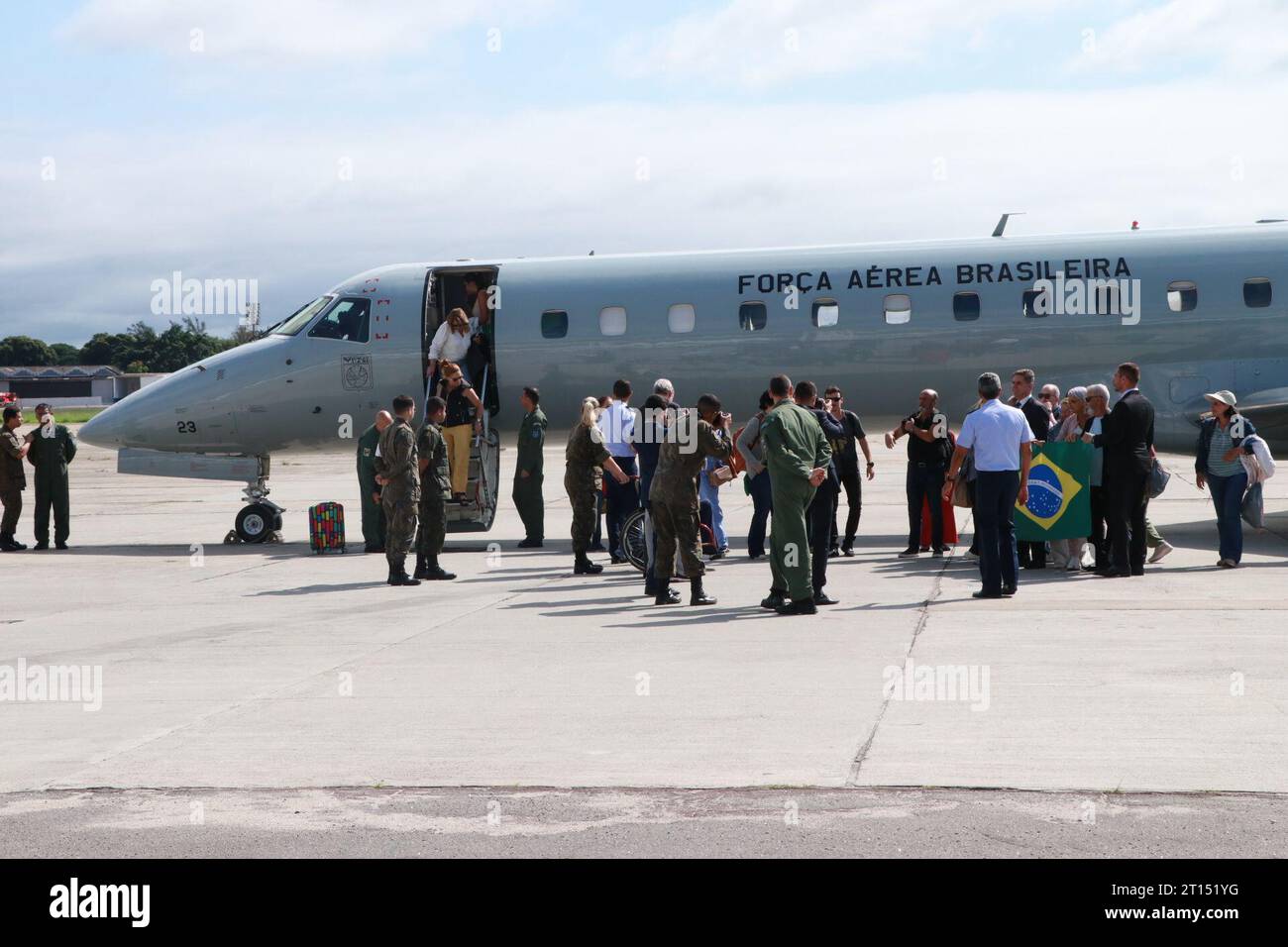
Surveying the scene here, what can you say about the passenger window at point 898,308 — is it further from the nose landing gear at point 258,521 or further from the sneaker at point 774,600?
the nose landing gear at point 258,521

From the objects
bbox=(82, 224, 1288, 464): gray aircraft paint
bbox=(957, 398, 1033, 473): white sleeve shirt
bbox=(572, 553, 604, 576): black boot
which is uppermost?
bbox=(82, 224, 1288, 464): gray aircraft paint

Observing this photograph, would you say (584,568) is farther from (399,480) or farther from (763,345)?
(763,345)

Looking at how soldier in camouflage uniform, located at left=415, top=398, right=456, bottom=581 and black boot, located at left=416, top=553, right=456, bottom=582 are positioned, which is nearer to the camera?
soldier in camouflage uniform, located at left=415, top=398, right=456, bottom=581

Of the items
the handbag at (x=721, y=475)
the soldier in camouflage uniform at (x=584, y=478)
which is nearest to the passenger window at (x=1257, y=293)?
the handbag at (x=721, y=475)

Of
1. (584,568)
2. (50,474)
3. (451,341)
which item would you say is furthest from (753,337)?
(50,474)

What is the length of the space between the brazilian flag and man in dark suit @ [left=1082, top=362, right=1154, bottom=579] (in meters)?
0.34

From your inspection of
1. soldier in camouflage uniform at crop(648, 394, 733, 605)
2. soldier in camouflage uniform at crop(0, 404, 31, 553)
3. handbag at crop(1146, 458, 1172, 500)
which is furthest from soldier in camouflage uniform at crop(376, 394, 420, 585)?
soldier in camouflage uniform at crop(0, 404, 31, 553)

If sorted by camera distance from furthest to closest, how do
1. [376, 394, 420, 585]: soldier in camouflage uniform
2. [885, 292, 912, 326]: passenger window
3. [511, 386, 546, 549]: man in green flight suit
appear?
[885, 292, 912, 326]: passenger window → [511, 386, 546, 549]: man in green flight suit → [376, 394, 420, 585]: soldier in camouflage uniform

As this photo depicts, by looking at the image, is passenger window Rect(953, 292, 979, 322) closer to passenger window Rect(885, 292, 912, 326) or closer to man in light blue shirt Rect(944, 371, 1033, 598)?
passenger window Rect(885, 292, 912, 326)

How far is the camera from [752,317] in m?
17.8

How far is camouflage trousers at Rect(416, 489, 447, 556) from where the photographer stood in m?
14.1

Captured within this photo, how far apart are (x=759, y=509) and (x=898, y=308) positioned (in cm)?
361
